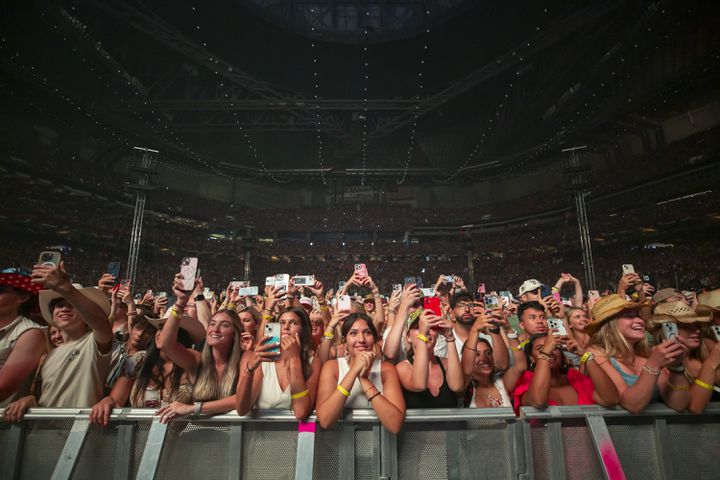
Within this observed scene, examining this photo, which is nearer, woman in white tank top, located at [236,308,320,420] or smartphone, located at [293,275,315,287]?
woman in white tank top, located at [236,308,320,420]

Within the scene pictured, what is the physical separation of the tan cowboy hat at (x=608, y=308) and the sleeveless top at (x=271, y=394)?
2.46 m

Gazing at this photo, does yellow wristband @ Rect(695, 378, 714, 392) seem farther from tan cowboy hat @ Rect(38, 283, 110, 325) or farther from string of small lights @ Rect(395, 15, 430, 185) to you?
string of small lights @ Rect(395, 15, 430, 185)

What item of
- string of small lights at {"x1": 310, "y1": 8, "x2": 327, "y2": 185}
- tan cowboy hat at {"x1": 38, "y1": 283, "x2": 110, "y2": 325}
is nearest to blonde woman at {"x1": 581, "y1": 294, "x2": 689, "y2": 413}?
tan cowboy hat at {"x1": 38, "y1": 283, "x2": 110, "y2": 325}

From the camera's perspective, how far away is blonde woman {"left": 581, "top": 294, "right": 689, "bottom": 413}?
2.30m

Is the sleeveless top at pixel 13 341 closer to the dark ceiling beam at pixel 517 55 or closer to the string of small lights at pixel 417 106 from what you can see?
the dark ceiling beam at pixel 517 55

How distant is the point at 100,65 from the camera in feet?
69.4

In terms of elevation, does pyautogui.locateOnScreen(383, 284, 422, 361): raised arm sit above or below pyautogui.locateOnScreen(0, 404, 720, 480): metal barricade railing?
above

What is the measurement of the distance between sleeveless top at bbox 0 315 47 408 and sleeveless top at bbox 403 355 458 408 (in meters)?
2.76

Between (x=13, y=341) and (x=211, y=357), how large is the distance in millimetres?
1417

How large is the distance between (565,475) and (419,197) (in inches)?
1473

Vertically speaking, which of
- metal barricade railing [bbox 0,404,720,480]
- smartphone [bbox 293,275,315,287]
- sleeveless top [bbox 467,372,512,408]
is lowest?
metal barricade railing [bbox 0,404,720,480]

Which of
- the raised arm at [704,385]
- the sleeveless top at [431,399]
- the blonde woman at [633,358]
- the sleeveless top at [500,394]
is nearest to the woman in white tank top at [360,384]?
the sleeveless top at [431,399]

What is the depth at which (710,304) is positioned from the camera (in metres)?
3.43

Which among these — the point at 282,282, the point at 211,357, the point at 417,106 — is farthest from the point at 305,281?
the point at 417,106
